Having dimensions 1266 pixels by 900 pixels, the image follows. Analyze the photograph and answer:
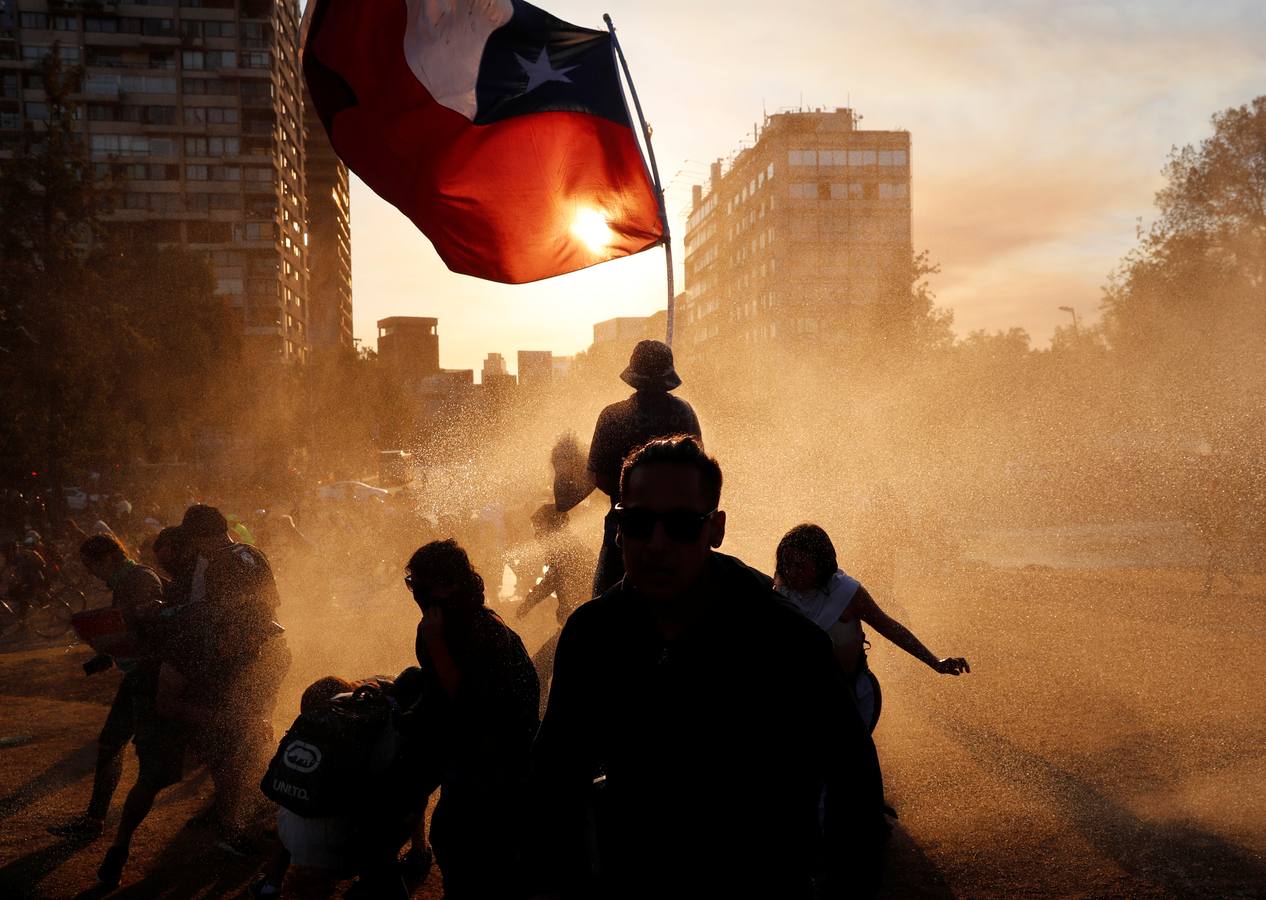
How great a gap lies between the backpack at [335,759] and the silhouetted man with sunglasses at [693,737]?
1.91 metres

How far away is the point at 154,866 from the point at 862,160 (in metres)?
94.3

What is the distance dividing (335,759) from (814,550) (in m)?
2.38

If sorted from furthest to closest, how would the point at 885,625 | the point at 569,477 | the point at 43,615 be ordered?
the point at 43,615, the point at 569,477, the point at 885,625

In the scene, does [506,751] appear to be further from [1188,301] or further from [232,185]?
[232,185]

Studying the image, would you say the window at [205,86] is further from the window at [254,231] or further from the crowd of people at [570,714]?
the crowd of people at [570,714]

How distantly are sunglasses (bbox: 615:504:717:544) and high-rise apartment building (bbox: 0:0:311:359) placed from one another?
72.9 metres

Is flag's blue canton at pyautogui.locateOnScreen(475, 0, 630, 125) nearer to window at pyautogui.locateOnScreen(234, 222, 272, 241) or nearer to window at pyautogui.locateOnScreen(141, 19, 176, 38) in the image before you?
window at pyautogui.locateOnScreen(234, 222, 272, 241)

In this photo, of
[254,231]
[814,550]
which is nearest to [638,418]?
[814,550]

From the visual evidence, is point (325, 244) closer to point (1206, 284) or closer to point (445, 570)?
point (1206, 284)

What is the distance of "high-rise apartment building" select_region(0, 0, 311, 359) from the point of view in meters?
70.9

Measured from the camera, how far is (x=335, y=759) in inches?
151

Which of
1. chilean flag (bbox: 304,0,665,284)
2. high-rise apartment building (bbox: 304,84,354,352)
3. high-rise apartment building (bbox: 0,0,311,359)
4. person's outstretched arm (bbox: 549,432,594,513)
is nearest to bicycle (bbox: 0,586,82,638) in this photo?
chilean flag (bbox: 304,0,665,284)

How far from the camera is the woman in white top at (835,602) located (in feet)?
15.1

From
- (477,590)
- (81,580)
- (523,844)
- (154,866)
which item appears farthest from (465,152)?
(81,580)
